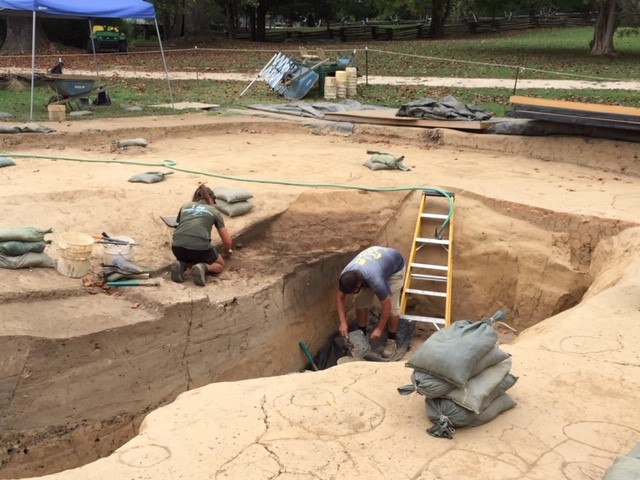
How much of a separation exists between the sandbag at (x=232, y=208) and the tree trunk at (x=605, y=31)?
20.9 metres

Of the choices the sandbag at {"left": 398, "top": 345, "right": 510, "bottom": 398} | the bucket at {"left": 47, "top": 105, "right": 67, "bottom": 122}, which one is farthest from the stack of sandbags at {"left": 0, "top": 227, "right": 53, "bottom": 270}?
the bucket at {"left": 47, "top": 105, "right": 67, "bottom": 122}

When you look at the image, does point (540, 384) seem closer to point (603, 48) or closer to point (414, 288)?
point (414, 288)

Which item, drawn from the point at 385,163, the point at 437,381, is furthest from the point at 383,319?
the point at 437,381

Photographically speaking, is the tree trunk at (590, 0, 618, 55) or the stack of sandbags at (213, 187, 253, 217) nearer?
the stack of sandbags at (213, 187, 253, 217)

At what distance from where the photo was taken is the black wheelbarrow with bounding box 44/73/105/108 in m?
15.2

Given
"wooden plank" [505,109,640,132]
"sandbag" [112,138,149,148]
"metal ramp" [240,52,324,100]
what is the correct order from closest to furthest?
"wooden plank" [505,109,640,132], "sandbag" [112,138,149,148], "metal ramp" [240,52,324,100]

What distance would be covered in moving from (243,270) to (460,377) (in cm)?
441

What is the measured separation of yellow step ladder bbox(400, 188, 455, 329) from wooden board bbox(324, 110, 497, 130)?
383 centimetres

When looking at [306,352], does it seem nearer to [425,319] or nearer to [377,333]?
[377,333]

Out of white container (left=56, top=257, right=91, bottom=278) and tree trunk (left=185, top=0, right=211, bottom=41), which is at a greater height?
tree trunk (left=185, top=0, right=211, bottom=41)

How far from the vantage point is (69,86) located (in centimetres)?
1531

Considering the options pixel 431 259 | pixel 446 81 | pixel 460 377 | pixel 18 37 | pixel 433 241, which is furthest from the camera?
pixel 18 37

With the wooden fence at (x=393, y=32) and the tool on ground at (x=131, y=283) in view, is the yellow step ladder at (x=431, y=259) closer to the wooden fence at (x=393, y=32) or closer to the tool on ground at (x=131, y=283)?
the tool on ground at (x=131, y=283)

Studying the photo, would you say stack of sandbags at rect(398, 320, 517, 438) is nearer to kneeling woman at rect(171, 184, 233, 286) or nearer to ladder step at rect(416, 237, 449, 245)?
kneeling woman at rect(171, 184, 233, 286)
